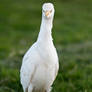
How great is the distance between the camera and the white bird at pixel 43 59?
20.3ft

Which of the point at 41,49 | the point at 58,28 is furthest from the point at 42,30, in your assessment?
the point at 58,28

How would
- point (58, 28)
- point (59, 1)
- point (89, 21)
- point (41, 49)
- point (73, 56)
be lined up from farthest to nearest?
point (59, 1), point (89, 21), point (58, 28), point (73, 56), point (41, 49)

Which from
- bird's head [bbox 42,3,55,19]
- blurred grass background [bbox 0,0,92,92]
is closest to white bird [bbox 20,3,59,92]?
bird's head [bbox 42,3,55,19]

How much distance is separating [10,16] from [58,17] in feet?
8.92

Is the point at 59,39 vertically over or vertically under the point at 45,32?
under

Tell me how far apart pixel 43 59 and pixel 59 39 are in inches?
417

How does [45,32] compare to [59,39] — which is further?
[59,39]

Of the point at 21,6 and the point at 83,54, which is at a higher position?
the point at 83,54

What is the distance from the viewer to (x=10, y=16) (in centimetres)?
2264

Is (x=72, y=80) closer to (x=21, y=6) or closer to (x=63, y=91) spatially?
(x=63, y=91)

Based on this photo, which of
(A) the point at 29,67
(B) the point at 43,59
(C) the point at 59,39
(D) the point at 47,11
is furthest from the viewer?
(C) the point at 59,39

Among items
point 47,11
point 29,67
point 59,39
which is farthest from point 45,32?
point 59,39

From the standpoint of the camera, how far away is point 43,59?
6230 mm

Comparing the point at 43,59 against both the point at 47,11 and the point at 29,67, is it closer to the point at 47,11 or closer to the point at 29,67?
the point at 29,67
